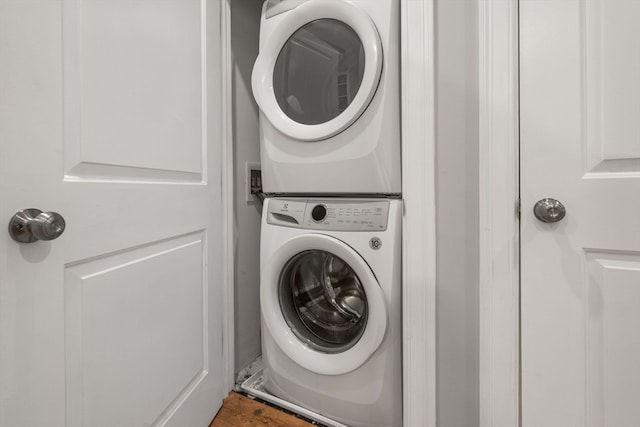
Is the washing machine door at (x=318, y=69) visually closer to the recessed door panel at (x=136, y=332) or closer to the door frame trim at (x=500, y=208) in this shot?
the door frame trim at (x=500, y=208)

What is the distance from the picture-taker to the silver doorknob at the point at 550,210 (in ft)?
2.37

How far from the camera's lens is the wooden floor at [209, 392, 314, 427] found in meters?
1.01

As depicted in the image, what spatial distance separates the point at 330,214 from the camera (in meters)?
0.97

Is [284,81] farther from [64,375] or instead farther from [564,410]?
[564,410]

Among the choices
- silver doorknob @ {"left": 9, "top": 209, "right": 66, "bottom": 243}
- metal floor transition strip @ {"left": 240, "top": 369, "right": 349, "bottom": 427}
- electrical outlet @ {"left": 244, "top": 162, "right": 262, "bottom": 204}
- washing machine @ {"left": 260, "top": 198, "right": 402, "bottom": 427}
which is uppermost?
electrical outlet @ {"left": 244, "top": 162, "right": 262, "bottom": 204}

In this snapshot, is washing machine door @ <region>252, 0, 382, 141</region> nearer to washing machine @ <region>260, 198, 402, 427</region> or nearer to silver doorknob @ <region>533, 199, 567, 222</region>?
washing machine @ <region>260, 198, 402, 427</region>

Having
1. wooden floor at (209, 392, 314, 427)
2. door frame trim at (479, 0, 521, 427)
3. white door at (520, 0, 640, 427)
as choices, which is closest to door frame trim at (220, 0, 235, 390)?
wooden floor at (209, 392, 314, 427)

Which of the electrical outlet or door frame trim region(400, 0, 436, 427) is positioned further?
the electrical outlet

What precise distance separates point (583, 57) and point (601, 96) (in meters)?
0.11

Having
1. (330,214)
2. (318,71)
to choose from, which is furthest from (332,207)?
(318,71)

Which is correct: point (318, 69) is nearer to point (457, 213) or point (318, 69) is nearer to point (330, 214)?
point (330, 214)

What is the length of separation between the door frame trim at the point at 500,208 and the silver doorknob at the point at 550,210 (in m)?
0.06

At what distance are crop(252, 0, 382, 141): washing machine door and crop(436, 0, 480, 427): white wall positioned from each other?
0.21 metres

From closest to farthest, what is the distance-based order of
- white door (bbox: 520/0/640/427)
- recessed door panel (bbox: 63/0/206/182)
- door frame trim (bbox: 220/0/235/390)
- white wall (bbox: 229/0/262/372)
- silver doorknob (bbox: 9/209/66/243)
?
silver doorknob (bbox: 9/209/66/243) → recessed door panel (bbox: 63/0/206/182) → white door (bbox: 520/0/640/427) → door frame trim (bbox: 220/0/235/390) → white wall (bbox: 229/0/262/372)
